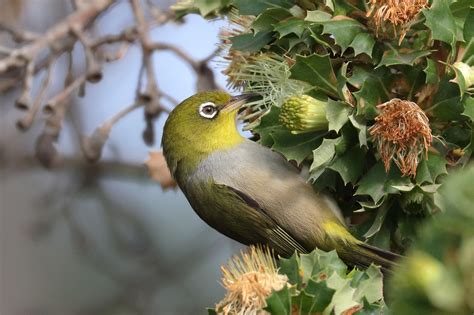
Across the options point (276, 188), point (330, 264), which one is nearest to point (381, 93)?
point (330, 264)

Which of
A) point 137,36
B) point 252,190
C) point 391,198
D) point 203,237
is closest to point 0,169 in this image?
point 203,237

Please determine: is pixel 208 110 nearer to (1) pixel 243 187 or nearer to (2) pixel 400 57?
(1) pixel 243 187

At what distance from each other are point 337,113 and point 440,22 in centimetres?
40

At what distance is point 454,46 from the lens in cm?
251

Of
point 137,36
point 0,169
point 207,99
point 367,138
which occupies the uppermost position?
point 367,138

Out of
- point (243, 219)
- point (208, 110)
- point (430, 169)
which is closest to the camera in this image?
point (430, 169)

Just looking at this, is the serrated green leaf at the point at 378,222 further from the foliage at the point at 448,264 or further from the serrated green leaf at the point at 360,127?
the foliage at the point at 448,264

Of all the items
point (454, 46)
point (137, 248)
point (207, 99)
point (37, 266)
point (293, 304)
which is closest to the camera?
point (293, 304)

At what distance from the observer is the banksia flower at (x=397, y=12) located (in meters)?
2.48

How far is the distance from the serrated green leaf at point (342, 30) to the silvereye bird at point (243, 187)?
712mm

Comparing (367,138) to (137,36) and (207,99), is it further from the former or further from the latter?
(137,36)

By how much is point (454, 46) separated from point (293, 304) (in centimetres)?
96

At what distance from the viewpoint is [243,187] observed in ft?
11.1

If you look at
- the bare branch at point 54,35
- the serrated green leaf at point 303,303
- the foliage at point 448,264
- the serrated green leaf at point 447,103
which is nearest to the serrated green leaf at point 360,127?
the serrated green leaf at point 447,103
